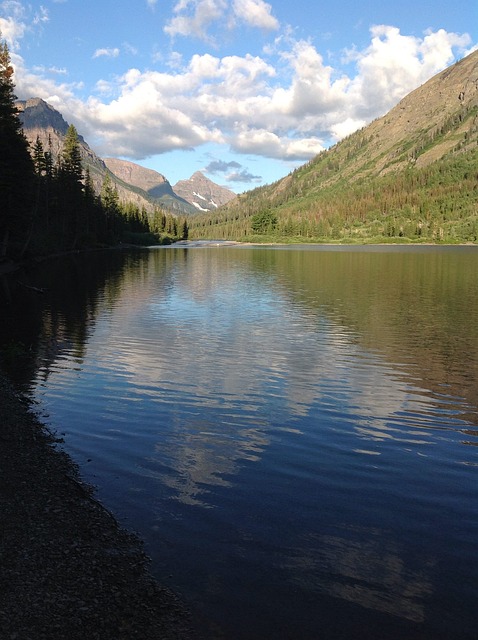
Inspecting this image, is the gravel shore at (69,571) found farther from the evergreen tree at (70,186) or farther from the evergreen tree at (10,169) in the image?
the evergreen tree at (70,186)

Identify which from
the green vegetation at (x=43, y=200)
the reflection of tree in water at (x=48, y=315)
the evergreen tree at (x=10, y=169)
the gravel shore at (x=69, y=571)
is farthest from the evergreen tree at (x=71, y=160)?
the gravel shore at (x=69, y=571)

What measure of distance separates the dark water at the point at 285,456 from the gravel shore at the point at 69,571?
514 mm

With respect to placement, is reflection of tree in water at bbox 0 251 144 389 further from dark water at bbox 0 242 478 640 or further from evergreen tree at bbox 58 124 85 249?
evergreen tree at bbox 58 124 85 249

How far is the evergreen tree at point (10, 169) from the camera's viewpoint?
5612 cm

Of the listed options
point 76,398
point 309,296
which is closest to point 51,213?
point 309,296

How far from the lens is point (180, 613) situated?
804 centimetres

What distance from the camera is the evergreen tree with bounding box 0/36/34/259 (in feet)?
184

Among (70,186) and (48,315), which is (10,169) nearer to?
(48,315)

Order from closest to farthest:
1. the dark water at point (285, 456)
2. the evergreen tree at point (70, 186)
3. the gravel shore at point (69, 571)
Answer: the gravel shore at point (69, 571) < the dark water at point (285, 456) < the evergreen tree at point (70, 186)

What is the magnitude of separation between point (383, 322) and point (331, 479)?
2707 centimetres

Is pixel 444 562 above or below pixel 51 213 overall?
below

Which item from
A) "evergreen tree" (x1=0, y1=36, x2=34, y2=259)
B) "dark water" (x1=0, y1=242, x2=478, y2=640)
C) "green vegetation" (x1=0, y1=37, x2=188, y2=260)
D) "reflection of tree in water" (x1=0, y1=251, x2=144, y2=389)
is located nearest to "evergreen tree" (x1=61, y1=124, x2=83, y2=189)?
"green vegetation" (x1=0, y1=37, x2=188, y2=260)

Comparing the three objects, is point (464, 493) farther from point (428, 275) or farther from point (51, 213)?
point (51, 213)

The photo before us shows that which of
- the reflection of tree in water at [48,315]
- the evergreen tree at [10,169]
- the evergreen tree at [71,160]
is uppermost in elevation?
the evergreen tree at [71,160]
